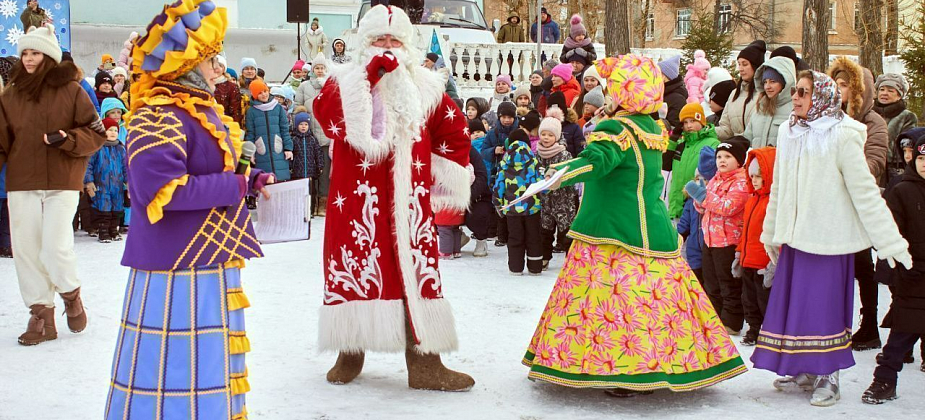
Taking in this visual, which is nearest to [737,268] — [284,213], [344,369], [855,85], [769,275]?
[769,275]

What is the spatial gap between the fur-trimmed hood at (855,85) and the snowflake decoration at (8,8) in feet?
44.2

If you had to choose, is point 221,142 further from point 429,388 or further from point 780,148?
point 780,148

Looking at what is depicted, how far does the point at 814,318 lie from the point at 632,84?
1569 mm

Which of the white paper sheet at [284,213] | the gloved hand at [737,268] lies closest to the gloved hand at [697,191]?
the gloved hand at [737,268]

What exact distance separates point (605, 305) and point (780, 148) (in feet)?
4.44

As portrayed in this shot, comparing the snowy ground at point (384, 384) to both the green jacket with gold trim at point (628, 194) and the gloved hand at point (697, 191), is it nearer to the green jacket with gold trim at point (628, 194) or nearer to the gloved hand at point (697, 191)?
the green jacket with gold trim at point (628, 194)

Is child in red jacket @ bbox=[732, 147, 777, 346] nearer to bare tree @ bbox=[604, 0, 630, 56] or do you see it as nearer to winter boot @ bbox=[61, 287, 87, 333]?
winter boot @ bbox=[61, 287, 87, 333]

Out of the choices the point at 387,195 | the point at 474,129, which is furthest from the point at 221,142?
the point at 474,129

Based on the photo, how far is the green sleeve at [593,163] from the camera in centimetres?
520

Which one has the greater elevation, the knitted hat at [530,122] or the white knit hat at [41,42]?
the white knit hat at [41,42]

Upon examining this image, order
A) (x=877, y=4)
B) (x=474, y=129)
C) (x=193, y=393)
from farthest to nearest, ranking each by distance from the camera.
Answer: (x=877, y=4)
(x=474, y=129)
(x=193, y=393)

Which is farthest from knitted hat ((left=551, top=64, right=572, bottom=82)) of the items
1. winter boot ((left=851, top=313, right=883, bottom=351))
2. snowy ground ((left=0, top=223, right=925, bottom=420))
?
winter boot ((left=851, top=313, right=883, bottom=351))

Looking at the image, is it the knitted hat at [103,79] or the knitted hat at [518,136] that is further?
the knitted hat at [103,79]

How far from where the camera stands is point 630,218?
5.46m
